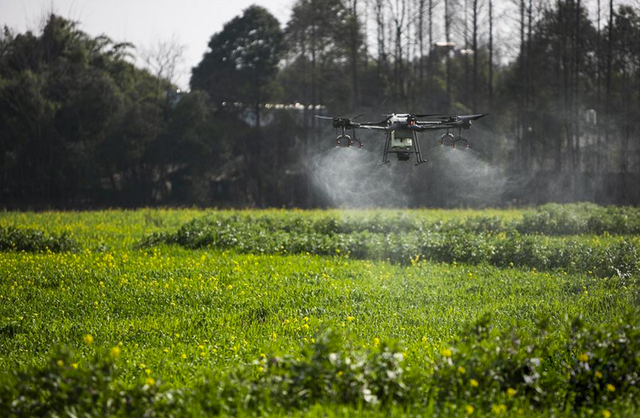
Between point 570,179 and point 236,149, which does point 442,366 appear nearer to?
point 570,179

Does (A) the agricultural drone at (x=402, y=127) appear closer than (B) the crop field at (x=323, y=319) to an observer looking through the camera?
No

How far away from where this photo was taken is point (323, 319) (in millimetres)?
7785

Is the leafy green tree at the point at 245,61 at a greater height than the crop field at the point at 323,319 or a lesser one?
greater

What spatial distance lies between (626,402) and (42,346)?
568 cm

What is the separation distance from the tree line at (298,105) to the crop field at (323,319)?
1411 centimetres

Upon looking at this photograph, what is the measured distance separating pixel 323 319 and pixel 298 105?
28963 millimetres

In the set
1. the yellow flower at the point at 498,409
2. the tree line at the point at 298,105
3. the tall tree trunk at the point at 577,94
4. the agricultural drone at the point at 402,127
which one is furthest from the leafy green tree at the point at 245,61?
the yellow flower at the point at 498,409

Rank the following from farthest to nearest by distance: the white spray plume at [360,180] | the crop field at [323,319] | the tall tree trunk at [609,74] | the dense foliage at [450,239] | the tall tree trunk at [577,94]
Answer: the tall tree trunk at [577,94] → the tall tree trunk at [609,74] → the white spray plume at [360,180] → the dense foliage at [450,239] → the crop field at [323,319]

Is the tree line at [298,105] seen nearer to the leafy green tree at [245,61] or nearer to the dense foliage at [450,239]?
the leafy green tree at [245,61]

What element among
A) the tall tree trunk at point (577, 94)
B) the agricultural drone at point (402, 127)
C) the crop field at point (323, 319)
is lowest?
the crop field at point (323, 319)

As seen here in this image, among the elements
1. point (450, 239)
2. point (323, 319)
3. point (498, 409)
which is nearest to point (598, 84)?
point (450, 239)

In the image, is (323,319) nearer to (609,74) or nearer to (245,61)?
(609,74)

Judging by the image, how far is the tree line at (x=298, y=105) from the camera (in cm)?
3044

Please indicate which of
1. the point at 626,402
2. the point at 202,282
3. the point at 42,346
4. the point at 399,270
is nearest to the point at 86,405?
the point at 42,346
